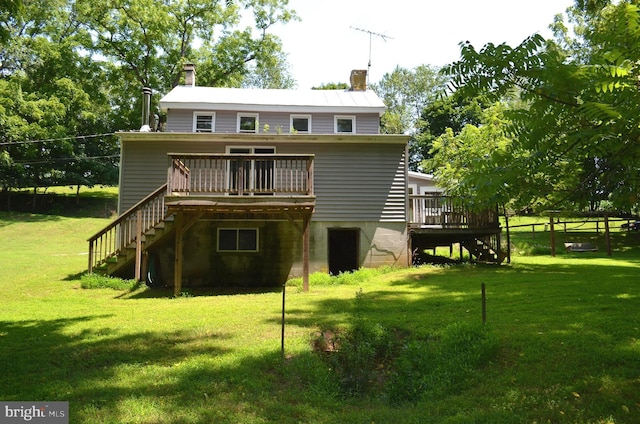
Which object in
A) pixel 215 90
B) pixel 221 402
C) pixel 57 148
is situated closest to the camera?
pixel 221 402

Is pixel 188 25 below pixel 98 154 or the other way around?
the other way around

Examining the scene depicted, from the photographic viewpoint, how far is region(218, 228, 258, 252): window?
559 inches

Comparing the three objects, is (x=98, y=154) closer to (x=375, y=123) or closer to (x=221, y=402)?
(x=375, y=123)

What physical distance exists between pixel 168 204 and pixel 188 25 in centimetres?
2775

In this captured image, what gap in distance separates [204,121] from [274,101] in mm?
3202

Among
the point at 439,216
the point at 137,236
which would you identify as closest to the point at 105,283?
the point at 137,236

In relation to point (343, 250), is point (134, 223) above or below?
above

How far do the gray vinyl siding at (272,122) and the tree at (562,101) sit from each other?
1517cm

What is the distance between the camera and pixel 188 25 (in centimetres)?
3412

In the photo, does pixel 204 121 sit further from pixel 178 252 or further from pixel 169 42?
pixel 169 42

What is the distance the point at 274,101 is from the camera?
1962cm

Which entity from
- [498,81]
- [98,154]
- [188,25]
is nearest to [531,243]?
[498,81]

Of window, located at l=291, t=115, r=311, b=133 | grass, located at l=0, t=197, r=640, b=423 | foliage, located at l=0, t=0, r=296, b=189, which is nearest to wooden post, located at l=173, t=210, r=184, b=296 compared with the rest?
grass, located at l=0, t=197, r=640, b=423

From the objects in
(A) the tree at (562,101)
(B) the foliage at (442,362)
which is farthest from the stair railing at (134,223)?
(A) the tree at (562,101)
